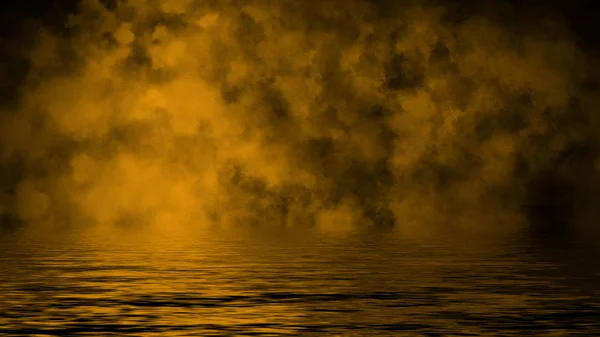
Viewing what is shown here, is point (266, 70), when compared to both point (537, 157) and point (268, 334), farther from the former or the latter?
point (268, 334)

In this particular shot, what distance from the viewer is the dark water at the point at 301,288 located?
61.8 feet

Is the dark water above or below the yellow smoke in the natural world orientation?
below

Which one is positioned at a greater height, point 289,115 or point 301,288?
point 289,115

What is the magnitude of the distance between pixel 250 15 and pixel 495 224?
1153 centimetres

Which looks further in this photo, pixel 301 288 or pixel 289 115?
pixel 289 115

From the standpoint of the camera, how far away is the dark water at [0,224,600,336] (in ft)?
61.8

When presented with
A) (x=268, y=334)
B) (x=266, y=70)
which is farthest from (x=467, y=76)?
(x=268, y=334)

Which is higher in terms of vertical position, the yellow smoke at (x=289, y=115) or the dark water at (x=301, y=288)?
the yellow smoke at (x=289, y=115)

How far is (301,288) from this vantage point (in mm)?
23906

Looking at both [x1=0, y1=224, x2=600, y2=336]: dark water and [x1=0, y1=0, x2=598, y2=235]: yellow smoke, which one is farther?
[x1=0, y1=0, x2=598, y2=235]: yellow smoke

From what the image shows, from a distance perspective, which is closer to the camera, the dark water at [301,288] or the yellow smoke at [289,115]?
the dark water at [301,288]

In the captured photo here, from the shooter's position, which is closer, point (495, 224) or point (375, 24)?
point (495, 224)

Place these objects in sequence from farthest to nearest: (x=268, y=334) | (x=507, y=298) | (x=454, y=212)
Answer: (x=454, y=212) < (x=507, y=298) < (x=268, y=334)

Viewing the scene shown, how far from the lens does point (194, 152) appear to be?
1993 inches
